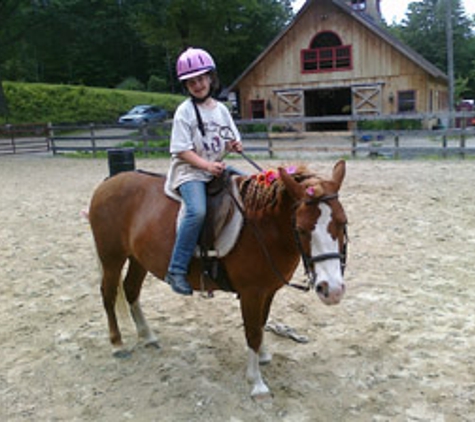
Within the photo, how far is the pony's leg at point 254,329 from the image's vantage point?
299 cm

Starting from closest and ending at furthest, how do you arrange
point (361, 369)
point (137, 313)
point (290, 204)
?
point (290, 204) → point (361, 369) → point (137, 313)

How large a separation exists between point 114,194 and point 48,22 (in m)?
25.6

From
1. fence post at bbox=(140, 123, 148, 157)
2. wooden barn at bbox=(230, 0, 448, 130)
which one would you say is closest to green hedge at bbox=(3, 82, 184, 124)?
wooden barn at bbox=(230, 0, 448, 130)

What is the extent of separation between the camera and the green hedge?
30219 millimetres

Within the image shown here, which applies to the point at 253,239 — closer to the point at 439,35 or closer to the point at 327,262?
the point at 327,262

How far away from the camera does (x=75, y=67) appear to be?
48.2m

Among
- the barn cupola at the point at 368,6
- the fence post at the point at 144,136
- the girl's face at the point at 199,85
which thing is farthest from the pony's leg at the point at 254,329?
the barn cupola at the point at 368,6

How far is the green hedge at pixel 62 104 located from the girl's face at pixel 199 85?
28577 mm

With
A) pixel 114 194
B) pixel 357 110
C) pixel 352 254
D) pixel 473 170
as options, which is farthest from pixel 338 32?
pixel 114 194

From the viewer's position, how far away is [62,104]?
31.8 metres

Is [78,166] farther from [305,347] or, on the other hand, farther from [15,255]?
[305,347]

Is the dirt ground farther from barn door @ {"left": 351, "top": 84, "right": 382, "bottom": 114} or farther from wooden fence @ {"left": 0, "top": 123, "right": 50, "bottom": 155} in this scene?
barn door @ {"left": 351, "top": 84, "right": 382, "bottom": 114}

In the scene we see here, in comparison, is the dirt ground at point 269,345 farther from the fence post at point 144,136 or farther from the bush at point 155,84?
the bush at point 155,84

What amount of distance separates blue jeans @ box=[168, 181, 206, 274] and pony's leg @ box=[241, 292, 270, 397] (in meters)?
0.45
